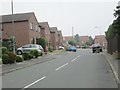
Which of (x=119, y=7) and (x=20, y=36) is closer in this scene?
(x=119, y=7)

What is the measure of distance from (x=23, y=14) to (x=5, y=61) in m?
35.7

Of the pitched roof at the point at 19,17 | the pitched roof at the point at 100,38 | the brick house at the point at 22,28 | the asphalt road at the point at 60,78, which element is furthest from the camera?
the pitched roof at the point at 100,38

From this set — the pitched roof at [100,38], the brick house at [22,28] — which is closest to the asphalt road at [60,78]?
the brick house at [22,28]

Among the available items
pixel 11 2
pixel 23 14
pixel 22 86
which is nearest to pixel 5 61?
pixel 11 2

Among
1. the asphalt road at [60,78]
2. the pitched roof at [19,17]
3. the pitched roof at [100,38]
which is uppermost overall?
the pitched roof at [19,17]

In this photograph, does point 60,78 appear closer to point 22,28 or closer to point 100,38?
point 22,28

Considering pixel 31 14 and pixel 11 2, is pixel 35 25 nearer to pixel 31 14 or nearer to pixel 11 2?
pixel 31 14

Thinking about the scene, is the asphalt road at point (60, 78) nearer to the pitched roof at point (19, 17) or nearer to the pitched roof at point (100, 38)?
the pitched roof at point (19, 17)

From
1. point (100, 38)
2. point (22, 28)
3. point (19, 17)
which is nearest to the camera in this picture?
point (22, 28)

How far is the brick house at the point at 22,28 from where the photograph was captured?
192ft

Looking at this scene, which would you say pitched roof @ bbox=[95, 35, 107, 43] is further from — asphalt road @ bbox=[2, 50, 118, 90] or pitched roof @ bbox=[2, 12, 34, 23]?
asphalt road @ bbox=[2, 50, 118, 90]

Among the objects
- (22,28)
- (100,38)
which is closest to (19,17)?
(22,28)

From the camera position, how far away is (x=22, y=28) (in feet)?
193

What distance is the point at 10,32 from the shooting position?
6097 cm
